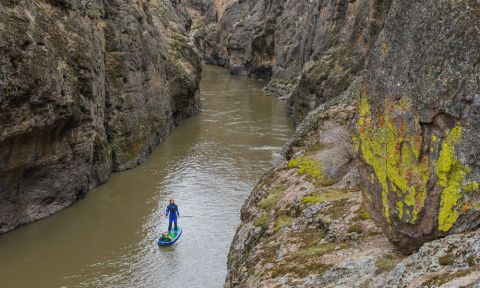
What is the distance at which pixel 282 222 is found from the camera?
43.4 feet

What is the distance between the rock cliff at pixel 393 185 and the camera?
7.27 meters

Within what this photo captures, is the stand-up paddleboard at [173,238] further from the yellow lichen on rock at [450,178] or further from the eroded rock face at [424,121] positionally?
the yellow lichen on rock at [450,178]

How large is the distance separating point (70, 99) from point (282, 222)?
51.7ft

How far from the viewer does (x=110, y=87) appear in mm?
33219

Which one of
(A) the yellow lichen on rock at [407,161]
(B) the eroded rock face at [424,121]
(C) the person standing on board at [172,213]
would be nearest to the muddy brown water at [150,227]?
(C) the person standing on board at [172,213]

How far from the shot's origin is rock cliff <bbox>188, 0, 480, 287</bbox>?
7.27 meters

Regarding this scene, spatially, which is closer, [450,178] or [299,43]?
[450,178]

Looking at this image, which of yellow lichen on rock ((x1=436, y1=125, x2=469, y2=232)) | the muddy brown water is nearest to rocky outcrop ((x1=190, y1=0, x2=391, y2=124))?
the muddy brown water

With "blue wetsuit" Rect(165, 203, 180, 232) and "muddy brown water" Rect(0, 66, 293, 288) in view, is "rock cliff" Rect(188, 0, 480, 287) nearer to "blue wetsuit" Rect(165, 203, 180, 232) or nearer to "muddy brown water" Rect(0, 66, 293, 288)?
"muddy brown water" Rect(0, 66, 293, 288)

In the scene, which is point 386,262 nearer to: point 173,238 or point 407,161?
point 407,161

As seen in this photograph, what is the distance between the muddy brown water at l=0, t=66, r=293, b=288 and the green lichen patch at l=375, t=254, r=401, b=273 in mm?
11709

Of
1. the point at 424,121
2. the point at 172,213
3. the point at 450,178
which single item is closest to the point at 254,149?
the point at 172,213

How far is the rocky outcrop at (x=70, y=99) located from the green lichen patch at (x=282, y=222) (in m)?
13.1

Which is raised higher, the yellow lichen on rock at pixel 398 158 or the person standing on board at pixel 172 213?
the yellow lichen on rock at pixel 398 158
